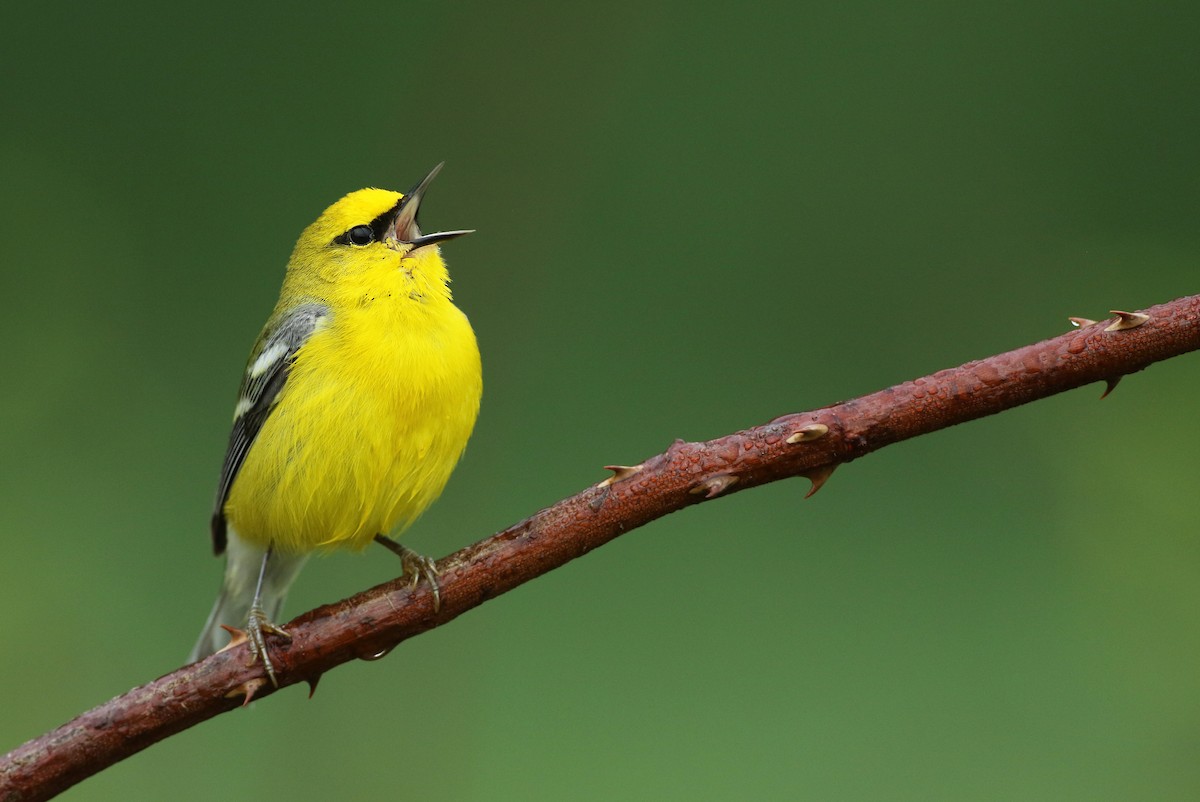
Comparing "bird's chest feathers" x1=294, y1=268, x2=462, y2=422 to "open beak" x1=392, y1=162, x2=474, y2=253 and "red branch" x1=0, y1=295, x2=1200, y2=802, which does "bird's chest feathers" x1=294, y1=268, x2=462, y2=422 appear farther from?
"red branch" x1=0, y1=295, x2=1200, y2=802

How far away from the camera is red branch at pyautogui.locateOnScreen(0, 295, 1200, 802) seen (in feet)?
4.00

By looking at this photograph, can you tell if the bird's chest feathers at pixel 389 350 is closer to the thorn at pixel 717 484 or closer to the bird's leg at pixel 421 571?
the bird's leg at pixel 421 571

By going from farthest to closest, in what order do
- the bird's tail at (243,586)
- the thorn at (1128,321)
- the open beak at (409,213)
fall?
the bird's tail at (243,586), the open beak at (409,213), the thorn at (1128,321)

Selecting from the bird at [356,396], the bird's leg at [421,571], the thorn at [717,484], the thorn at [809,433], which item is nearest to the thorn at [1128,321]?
the thorn at [809,433]

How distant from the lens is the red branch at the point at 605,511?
48.1 inches

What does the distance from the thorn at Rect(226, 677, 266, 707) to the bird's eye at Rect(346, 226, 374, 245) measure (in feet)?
3.23

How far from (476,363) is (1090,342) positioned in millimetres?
1043

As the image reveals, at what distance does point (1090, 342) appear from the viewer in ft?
3.98

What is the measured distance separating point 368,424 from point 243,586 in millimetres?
782

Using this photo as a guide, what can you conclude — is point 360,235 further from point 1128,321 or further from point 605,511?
point 1128,321

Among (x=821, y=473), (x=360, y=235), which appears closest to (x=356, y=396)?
(x=360, y=235)

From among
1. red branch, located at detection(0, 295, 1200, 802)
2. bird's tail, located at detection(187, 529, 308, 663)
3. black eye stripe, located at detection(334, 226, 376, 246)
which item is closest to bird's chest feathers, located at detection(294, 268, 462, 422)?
black eye stripe, located at detection(334, 226, 376, 246)

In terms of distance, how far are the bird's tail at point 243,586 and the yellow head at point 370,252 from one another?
551 mm

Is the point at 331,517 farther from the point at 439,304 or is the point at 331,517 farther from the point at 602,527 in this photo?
the point at 602,527
